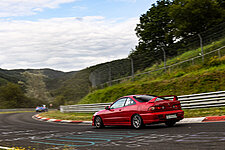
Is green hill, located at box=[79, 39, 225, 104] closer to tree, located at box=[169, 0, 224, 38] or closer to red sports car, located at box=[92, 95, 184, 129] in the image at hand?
red sports car, located at box=[92, 95, 184, 129]

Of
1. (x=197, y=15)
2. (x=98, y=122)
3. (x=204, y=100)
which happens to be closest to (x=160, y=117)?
(x=98, y=122)

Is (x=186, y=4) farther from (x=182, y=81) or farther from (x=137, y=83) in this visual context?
(x=182, y=81)

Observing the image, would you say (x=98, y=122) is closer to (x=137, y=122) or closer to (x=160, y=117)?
(x=137, y=122)

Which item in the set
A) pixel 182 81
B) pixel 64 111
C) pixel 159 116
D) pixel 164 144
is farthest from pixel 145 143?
pixel 64 111

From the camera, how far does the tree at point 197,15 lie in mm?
33594

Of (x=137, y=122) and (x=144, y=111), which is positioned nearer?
(x=144, y=111)

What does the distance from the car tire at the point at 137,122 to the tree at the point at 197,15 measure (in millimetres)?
26406

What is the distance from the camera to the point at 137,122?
1030 cm

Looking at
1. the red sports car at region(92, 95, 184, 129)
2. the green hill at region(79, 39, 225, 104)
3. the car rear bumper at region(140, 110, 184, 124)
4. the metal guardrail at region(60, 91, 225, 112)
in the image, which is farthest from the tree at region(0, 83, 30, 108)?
the car rear bumper at region(140, 110, 184, 124)

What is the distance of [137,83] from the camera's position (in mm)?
25484

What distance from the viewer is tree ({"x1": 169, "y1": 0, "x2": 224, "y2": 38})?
33594mm

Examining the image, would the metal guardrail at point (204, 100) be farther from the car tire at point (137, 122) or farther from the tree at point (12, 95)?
the tree at point (12, 95)

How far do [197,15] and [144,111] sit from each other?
27.5 m

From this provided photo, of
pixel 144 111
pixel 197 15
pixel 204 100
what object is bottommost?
pixel 144 111
